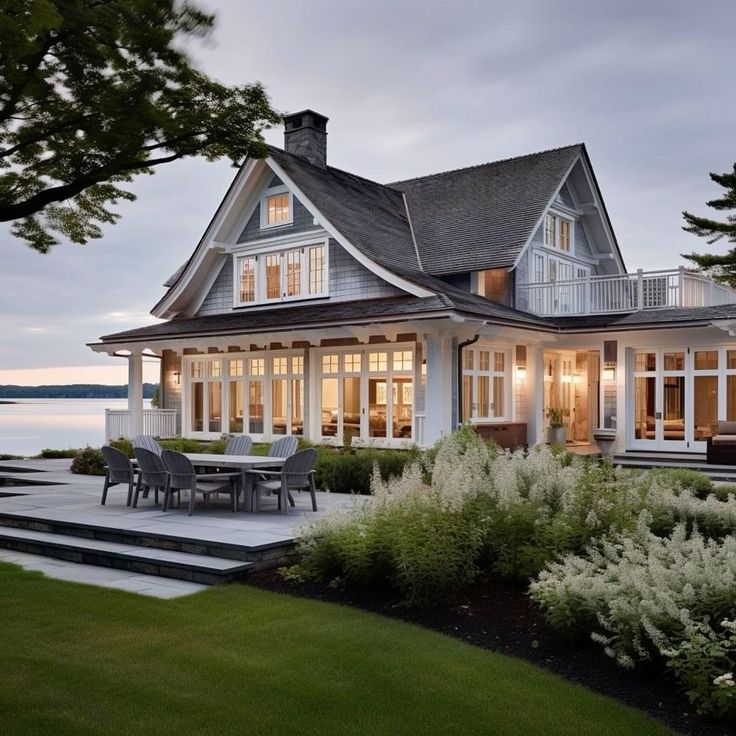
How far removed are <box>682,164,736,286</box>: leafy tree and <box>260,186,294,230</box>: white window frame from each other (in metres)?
10.0

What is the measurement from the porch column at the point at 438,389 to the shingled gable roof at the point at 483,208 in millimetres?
3523

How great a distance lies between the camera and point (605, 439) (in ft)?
63.1

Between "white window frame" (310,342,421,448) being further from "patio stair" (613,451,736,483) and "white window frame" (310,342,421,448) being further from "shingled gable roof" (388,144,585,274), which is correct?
"patio stair" (613,451,736,483)

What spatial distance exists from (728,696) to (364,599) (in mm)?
3206

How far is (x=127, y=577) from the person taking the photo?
26.2ft

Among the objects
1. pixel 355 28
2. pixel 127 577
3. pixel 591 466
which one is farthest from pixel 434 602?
pixel 355 28

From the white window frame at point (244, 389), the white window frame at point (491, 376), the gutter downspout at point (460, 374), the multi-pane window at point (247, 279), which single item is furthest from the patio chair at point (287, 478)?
the multi-pane window at point (247, 279)

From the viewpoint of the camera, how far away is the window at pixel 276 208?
20.1 meters

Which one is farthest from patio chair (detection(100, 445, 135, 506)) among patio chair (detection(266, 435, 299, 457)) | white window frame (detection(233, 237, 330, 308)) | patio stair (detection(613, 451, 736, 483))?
patio stair (detection(613, 451, 736, 483))

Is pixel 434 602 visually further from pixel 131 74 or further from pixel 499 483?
pixel 131 74

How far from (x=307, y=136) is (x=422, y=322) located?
8660 mm

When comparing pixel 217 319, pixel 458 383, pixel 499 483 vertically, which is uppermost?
pixel 217 319

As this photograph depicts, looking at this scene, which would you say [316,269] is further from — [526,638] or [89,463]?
[526,638]

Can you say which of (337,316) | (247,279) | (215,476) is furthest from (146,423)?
(215,476)
